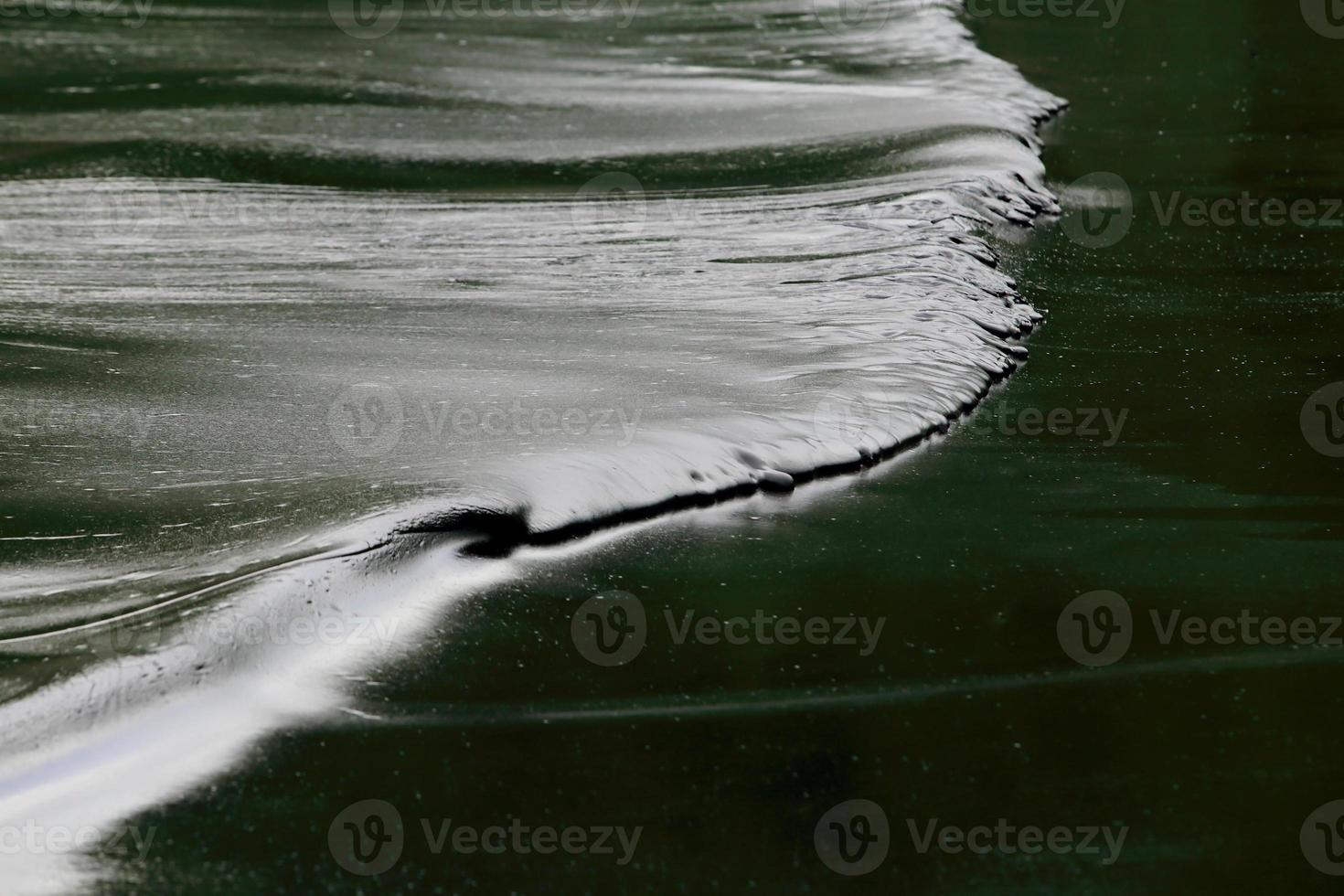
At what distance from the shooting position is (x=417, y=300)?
383cm

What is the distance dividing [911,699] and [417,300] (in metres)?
2.05

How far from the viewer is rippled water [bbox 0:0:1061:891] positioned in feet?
7.95

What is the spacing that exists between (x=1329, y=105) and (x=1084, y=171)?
1425mm

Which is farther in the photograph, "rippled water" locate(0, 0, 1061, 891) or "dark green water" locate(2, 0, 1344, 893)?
"rippled water" locate(0, 0, 1061, 891)

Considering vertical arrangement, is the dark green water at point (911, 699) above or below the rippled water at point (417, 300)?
below

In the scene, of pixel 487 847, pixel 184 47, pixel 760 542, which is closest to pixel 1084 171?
pixel 760 542

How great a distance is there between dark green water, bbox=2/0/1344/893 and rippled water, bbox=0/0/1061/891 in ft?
0.46

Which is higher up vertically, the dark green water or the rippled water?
the rippled water

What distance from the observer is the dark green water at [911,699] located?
1.84 meters

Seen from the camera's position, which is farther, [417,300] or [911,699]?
[417,300]

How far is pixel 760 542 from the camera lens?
267cm

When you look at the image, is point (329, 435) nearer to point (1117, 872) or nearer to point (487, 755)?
point (487, 755)

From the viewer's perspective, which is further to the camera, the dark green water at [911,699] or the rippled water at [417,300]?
the rippled water at [417,300]

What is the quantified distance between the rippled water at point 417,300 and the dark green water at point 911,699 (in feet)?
0.46
